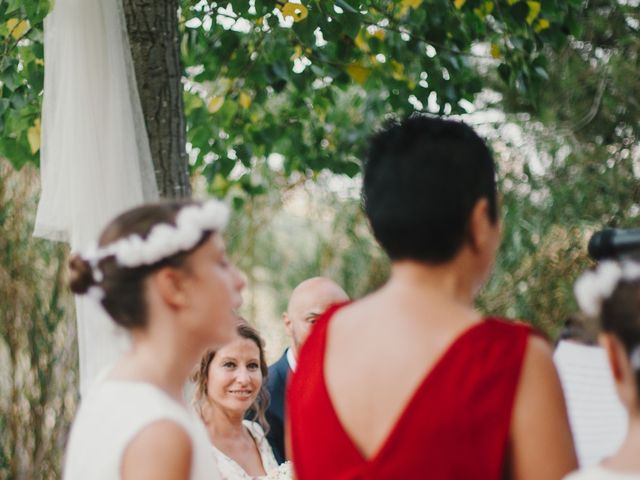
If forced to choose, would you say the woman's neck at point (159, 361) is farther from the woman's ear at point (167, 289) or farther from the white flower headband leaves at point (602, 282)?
the white flower headband leaves at point (602, 282)

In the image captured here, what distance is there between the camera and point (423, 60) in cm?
587

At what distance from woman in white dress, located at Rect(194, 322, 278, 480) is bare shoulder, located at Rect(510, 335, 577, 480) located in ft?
7.97

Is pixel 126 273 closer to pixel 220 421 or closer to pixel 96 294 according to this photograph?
pixel 96 294

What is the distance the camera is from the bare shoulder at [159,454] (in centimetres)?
202

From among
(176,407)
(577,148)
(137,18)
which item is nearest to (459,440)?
(176,407)

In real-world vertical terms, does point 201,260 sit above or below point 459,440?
above

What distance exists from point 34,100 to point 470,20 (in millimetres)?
2196

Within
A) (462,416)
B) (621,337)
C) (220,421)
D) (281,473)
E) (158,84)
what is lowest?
(281,473)

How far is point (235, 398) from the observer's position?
170 inches

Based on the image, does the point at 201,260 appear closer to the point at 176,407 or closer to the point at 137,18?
the point at 176,407

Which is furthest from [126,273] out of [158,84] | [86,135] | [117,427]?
[158,84]

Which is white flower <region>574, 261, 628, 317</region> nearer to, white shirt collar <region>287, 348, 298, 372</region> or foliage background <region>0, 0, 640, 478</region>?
white shirt collar <region>287, 348, 298, 372</region>

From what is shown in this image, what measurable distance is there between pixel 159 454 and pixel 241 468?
7.47 feet

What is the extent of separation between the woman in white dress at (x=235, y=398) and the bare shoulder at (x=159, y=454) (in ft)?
7.34
